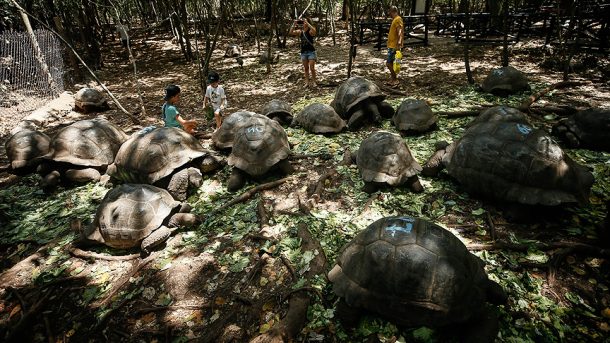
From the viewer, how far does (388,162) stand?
4.76m

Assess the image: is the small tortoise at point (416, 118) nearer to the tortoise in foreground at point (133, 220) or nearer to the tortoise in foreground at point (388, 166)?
the tortoise in foreground at point (388, 166)

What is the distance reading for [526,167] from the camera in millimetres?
3961

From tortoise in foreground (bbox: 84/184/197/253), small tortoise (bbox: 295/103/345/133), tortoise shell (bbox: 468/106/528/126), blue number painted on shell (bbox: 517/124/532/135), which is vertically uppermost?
blue number painted on shell (bbox: 517/124/532/135)

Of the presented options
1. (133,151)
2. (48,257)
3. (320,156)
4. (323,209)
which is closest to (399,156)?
(323,209)

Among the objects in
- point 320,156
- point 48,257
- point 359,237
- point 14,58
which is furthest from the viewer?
point 14,58

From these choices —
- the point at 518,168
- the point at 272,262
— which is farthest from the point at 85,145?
the point at 518,168

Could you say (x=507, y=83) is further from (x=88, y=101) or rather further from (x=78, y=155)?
(x=88, y=101)

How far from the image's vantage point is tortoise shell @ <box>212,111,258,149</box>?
6566mm

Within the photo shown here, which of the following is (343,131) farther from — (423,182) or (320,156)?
(423,182)

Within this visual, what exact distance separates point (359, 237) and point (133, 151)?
14.6 feet

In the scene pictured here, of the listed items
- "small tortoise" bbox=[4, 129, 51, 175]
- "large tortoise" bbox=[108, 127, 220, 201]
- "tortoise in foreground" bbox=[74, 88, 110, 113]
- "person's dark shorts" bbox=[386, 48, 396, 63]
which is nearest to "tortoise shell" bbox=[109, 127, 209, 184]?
"large tortoise" bbox=[108, 127, 220, 201]

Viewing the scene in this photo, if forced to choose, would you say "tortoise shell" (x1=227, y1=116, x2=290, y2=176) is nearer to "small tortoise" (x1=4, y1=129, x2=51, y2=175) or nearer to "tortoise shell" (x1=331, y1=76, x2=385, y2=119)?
"tortoise shell" (x1=331, y1=76, x2=385, y2=119)

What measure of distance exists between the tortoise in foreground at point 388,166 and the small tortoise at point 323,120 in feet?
7.07

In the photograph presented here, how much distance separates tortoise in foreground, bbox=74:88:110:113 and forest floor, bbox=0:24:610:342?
171 inches
